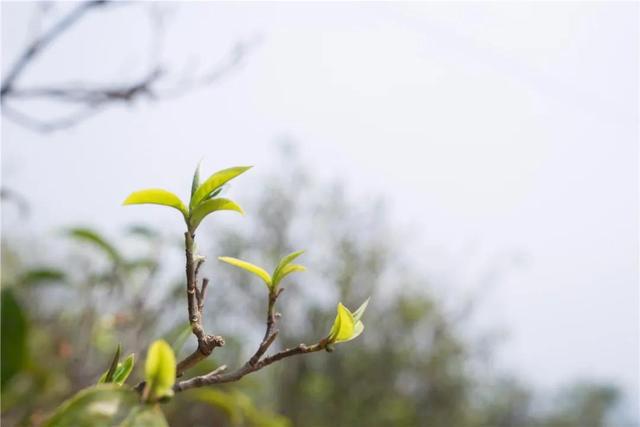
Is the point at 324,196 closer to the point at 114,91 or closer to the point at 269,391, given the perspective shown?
the point at 269,391

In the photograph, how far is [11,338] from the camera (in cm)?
80

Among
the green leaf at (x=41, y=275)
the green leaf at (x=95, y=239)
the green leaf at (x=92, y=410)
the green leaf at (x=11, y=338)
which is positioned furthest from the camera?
the green leaf at (x=41, y=275)

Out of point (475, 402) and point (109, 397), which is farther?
point (475, 402)

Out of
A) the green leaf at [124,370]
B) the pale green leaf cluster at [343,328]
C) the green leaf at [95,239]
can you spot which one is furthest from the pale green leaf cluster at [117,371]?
the green leaf at [95,239]

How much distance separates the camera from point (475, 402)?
5.29 meters

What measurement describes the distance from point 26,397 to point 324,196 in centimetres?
361

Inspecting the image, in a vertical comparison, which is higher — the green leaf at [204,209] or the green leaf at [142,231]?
the green leaf at [204,209]

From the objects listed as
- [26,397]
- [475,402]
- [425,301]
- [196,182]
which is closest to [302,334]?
[425,301]

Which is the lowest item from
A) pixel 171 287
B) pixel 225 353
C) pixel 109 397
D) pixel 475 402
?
pixel 475 402

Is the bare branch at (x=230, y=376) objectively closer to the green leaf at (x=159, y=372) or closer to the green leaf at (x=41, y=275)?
the green leaf at (x=159, y=372)

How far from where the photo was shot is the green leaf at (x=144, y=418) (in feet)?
0.88

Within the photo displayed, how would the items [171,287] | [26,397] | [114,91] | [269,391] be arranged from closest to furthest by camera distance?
1. [114,91]
2. [26,397]
3. [171,287]
4. [269,391]

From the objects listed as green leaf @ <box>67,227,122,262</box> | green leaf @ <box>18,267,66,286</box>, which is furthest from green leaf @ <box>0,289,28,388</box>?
green leaf @ <box>18,267,66,286</box>

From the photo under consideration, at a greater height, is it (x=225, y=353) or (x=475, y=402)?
(x=225, y=353)
